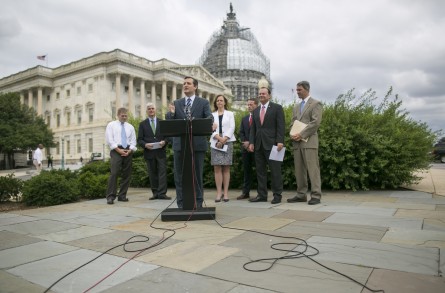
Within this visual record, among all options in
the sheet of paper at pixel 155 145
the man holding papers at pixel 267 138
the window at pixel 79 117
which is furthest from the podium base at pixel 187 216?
the window at pixel 79 117

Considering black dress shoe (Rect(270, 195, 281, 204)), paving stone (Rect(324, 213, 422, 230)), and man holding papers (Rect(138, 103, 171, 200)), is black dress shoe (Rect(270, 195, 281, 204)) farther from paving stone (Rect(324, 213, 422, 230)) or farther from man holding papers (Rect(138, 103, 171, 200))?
man holding papers (Rect(138, 103, 171, 200))

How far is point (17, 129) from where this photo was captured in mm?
51781

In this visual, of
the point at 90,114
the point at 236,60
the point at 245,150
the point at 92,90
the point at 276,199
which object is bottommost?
the point at 276,199

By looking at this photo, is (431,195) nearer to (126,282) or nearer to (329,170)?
(329,170)

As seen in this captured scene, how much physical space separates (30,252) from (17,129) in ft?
182

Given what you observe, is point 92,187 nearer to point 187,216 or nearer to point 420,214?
point 187,216

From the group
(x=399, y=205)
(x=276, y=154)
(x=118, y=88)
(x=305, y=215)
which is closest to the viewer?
(x=305, y=215)

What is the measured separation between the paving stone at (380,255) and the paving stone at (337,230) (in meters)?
0.26

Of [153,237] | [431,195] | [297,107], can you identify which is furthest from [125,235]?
[431,195]

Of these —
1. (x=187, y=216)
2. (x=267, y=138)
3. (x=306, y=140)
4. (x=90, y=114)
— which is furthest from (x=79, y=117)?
(x=187, y=216)

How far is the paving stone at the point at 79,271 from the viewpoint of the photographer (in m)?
2.91

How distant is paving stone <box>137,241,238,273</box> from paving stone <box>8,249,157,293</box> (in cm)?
18

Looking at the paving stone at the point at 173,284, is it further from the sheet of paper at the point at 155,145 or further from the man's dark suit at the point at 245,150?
the sheet of paper at the point at 155,145

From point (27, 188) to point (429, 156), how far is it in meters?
10.2
